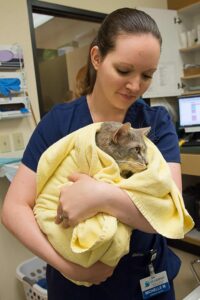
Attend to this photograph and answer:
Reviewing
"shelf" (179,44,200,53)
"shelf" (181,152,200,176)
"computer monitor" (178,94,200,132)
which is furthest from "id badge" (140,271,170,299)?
"shelf" (179,44,200,53)

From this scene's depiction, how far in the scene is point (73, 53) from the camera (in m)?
3.24

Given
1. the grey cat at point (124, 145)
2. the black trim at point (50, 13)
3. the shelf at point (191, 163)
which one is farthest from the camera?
the shelf at point (191, 163)

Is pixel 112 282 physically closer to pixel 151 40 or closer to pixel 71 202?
pixel 71 202

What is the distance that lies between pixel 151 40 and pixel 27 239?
601 millimetres

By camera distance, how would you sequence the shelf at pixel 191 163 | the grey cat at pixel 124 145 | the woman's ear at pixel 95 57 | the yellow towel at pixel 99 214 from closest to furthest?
the yellow towel at pixel 99 214 < the grey cat at pixel 124 145 < the woman's ear at pixel 95 57 < the shelf at pixel 191 163

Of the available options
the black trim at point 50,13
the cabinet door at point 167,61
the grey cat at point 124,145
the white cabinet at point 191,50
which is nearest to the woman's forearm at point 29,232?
the grey cat at point 124,145

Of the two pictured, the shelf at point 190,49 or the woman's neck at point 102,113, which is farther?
the shelf at point 190,49

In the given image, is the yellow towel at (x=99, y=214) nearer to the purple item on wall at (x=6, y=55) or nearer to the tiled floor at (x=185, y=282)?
the purple item on wall at (x=6, y=55)

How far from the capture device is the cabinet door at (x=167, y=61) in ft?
9.87

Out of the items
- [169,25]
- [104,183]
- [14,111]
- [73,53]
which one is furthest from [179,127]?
[104,183]

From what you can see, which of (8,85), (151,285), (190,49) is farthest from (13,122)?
(190,49)

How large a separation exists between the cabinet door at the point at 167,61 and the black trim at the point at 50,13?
681 millimetres

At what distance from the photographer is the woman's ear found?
895 mm

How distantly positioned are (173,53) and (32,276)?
98.4 inches
